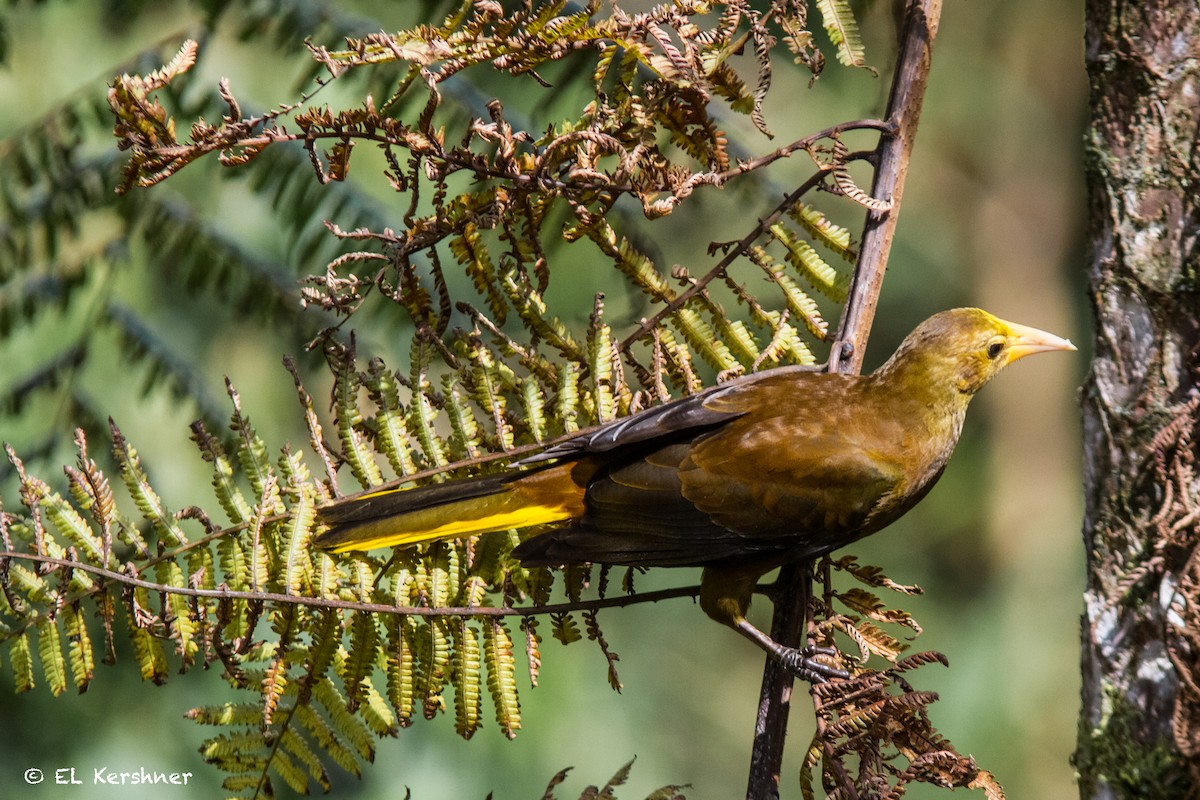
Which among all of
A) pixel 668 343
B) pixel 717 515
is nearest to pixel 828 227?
pixel 668 343

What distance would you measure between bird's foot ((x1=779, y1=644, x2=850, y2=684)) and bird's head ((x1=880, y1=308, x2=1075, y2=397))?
60 centimetres

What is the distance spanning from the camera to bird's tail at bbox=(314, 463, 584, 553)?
1.67 metres

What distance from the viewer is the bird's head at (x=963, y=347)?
6.54 feet

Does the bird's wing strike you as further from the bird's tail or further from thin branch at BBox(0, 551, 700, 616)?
thin branch at BBox(0, 551, 700, 616)

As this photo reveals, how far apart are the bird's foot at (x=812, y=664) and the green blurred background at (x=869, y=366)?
1.24m

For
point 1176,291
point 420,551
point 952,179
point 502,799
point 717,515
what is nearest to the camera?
point 1176,291

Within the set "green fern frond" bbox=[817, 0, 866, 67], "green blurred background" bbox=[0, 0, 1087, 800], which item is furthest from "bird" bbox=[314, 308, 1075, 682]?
"green blurred background" bbox=[0, 0, 1087, 800]

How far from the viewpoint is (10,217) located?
2.74 m

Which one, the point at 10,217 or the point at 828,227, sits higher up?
the point at 10,217

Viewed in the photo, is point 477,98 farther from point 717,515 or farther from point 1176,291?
point 1176,291

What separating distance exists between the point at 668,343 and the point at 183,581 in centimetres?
83

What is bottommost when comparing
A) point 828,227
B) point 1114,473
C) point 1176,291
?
point 1114,473

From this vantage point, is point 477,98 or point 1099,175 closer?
point 1099,175

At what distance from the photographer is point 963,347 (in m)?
2.00
